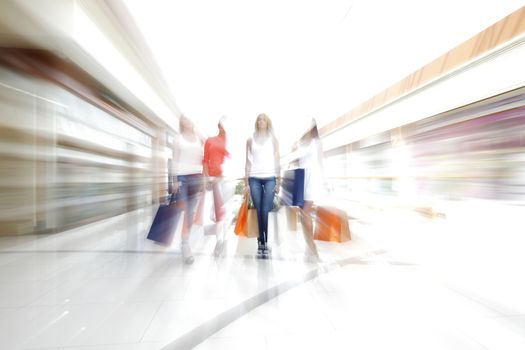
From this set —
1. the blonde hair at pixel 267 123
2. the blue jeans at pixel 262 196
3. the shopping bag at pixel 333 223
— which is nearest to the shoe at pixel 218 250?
the blue jeans at pixel 262 196

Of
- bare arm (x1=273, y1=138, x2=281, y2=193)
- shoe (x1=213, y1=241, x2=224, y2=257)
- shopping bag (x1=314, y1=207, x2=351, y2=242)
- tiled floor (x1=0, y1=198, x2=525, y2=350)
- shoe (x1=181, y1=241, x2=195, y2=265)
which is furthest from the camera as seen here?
shopping bag (x1=314, y1=207, x2=351, y2=242)

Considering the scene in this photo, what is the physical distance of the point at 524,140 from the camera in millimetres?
2393

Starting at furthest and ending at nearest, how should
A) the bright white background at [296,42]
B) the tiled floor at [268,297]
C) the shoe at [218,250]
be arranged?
the bright white background at [296,42] → the shoe at [218,250] → the tiled floor at [268,297]

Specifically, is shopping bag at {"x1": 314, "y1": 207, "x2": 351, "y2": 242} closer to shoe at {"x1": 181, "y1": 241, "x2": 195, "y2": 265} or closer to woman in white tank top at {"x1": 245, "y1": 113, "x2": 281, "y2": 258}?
woman in white tank top at {"x1": 245, "y1": 113, "x2": 281, "y2": 258}

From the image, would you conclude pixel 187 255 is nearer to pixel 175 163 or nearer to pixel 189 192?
pixel 189 192

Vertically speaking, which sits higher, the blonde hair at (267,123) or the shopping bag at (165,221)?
the blonde hair at (267,123)

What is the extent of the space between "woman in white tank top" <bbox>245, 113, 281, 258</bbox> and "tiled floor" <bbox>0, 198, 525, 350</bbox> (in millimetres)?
399

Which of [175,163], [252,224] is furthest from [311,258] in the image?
[175,163]

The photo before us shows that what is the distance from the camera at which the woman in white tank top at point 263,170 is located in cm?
224

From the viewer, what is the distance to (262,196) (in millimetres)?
2287

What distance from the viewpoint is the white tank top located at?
7.29 ft

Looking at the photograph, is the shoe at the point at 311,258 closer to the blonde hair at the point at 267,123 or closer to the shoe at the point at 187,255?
the shoe at the point at 187,255

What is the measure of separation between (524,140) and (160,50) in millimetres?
5016

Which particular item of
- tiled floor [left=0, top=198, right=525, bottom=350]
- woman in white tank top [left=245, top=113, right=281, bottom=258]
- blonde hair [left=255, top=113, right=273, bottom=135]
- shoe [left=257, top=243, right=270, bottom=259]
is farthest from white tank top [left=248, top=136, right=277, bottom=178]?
tiled floor [left=0, top=198, right=525, bottom=350]
